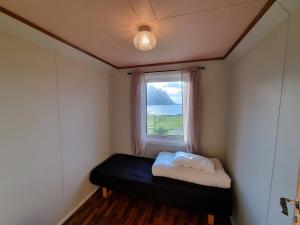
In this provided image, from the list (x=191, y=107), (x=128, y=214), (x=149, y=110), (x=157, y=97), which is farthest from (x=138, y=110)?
(x=128, y=214)

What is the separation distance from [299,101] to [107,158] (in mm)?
2729

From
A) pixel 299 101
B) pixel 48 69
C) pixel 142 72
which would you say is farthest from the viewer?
pixel 142 72

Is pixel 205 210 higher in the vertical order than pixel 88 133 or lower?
lower

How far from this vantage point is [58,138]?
5.74ft

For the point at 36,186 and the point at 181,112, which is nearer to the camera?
the point at 36,186

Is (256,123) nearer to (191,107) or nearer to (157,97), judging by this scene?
(191,107)

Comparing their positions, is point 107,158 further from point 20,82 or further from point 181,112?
point 20,82

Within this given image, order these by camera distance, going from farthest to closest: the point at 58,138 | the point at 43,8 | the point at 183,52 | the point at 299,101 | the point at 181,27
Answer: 1. the point at 183,52
2. the point at 58,138
3. the point at 181,27
4. the point at 43,8
5. the point at 299,101

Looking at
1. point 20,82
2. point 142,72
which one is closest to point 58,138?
point 20,82

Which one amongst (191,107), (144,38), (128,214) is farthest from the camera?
(191,107)

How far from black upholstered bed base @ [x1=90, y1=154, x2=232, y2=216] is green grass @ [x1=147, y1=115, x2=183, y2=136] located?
0.67 m

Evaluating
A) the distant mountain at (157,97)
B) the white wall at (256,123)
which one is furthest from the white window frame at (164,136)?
the white wall at (256,123)

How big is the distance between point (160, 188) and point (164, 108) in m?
1.39

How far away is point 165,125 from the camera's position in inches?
108
